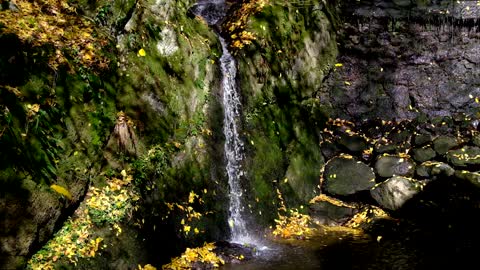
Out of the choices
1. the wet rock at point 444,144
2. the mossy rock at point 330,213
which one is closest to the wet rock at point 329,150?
the mossy rock at point 330,213

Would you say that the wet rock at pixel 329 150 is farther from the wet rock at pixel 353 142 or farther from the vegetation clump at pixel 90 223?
the vegetation clump at pixel 90 223

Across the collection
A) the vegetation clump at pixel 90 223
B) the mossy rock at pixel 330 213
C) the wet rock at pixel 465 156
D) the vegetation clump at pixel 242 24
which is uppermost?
the vegetation clump at pixel 242 24

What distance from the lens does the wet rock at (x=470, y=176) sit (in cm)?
902

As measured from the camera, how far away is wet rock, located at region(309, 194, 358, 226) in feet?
30.1

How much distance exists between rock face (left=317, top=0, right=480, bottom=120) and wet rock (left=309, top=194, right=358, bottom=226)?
269cm

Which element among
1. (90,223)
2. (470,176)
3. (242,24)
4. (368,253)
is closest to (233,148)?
(242,24)

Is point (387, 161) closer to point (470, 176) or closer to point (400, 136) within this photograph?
point (400, 136)

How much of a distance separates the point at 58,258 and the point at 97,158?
61.8 inches

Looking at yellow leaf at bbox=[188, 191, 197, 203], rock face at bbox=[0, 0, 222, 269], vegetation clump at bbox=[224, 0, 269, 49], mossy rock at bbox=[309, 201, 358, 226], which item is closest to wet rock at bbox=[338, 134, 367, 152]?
mossy rock at bbox=[309, 201, 358, 226]

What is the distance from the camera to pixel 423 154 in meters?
9.80

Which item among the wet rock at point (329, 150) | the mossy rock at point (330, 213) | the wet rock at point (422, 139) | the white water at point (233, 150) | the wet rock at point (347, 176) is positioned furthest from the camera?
the wet rock at point (329, 150)

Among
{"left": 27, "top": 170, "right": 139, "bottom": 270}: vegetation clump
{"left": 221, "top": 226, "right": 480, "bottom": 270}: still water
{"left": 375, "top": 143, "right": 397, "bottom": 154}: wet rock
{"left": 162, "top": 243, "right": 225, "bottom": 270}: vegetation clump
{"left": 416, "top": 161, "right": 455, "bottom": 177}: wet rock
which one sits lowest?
{"left": 221, "top": 226, "right": 480, "bottom": 270}: still water

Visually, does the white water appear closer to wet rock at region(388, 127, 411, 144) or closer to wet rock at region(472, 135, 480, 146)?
wet rock at region(388, 127, 411, 144)

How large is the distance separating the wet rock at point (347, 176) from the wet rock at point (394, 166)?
0.82 ft
